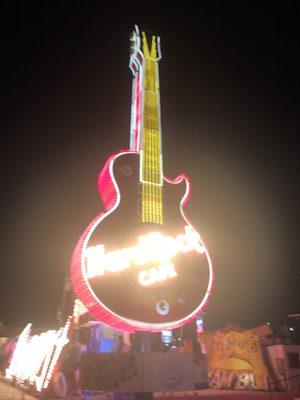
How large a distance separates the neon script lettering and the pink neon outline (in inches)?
12.3

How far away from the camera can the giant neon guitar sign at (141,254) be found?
11023 mm

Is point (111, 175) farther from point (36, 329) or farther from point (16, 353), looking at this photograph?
point (36, 329)

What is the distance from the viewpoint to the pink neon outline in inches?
422

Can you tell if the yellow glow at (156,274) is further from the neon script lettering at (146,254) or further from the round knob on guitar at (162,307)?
the round knob on guitar at (162,307)

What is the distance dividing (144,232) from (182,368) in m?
4.38

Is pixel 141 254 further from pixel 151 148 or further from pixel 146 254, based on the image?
pixel 151 148

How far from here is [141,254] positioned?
1189 centimetres

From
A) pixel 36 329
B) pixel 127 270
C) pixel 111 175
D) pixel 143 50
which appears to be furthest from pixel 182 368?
pixel 36 329

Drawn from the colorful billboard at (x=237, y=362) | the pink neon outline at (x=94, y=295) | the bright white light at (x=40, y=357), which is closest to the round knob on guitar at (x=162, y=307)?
the pink neon outline at (x=94, y=295)

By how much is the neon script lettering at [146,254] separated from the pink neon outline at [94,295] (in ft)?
1.03

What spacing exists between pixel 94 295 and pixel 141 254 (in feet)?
6.82

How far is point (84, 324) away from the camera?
55.9 feet

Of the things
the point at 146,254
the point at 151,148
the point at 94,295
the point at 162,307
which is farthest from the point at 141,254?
the point at 151,148

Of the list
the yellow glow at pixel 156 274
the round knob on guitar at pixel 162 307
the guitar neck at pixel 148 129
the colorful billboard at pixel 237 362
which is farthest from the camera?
the colorful billboard at pixel 237 362
